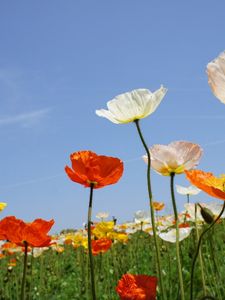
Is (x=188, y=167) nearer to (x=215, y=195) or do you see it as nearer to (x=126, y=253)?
(x=215, y=195)

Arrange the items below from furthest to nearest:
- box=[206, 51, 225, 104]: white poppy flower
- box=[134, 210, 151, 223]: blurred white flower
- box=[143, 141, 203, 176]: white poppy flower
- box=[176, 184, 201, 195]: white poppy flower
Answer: box=[134, 210, 151, 223]: blurred white flower < box=[176, 184, 201, 195]: white poppy flower < box=[143, 141, 203, 176]: white poppy flower < box=[206, 51, 225, 104]: white poppy flower

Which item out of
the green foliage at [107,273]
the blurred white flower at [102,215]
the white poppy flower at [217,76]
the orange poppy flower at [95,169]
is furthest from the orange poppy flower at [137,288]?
the blurred white flower at [102,215]

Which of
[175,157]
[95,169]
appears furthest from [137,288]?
[175,157]

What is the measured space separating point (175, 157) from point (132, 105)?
0.21 m

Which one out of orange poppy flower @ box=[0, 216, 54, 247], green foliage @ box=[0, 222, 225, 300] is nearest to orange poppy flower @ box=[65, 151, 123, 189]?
orange poppy flower @ box=[0, 216, 54, 247]

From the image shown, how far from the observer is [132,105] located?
1.54m

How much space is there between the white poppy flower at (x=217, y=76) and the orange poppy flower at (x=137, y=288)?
63 centimetres

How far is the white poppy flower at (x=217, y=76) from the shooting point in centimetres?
73

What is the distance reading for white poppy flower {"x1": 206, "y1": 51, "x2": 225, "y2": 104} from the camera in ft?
2.39

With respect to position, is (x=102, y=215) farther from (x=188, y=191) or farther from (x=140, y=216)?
(x=188, y=191)

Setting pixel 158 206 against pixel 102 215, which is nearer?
pixel 158 206

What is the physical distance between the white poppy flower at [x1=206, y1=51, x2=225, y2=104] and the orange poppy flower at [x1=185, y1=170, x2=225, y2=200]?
0.15 metres

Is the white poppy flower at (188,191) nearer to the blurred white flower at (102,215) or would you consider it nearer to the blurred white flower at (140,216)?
the blurred white flower at (140,216)

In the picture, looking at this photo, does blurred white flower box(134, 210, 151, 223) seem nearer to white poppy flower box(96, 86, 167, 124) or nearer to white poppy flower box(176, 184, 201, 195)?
white poppy flower box(176, 184, 201, 195)
